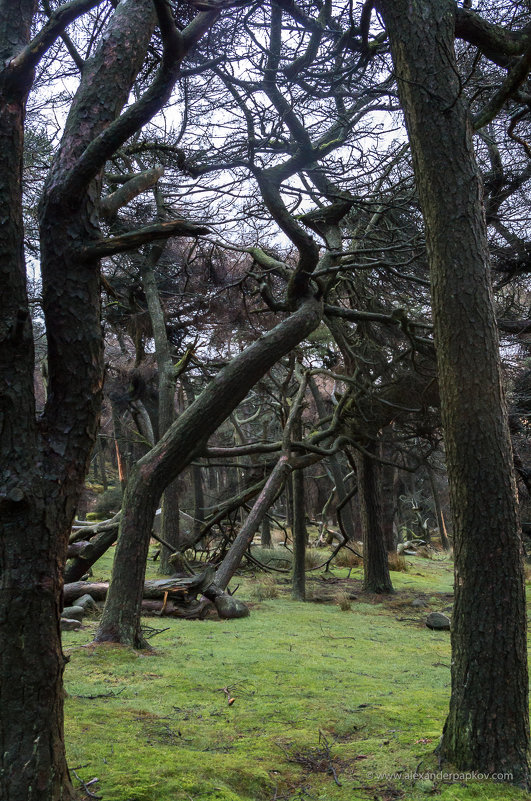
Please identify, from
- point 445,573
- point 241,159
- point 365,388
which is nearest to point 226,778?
point 241,159

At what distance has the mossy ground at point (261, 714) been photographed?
2578mm

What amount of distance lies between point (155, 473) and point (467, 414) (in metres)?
3.52

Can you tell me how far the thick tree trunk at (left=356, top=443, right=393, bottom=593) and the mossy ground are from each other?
133 inches

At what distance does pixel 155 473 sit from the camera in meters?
5.68

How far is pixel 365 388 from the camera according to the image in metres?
8.66

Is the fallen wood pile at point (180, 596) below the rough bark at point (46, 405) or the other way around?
below

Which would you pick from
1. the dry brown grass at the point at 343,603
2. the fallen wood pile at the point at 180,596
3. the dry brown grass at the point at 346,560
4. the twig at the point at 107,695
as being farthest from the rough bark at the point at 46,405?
the dry brown grass at the point at 346,560

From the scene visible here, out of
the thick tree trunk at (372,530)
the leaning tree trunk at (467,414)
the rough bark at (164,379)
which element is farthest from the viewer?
the thick tree trunk at (372,530)

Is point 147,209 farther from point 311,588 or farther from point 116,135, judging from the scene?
point 311,588

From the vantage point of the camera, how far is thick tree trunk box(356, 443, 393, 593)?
10.4 metres

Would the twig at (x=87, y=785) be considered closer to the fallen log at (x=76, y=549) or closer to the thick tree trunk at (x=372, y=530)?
the fallen log at (x=76, y=549)

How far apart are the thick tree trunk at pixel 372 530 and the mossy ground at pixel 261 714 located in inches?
133

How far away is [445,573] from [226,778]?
1297cm

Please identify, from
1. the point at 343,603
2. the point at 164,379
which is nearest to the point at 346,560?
the point at 343,603
